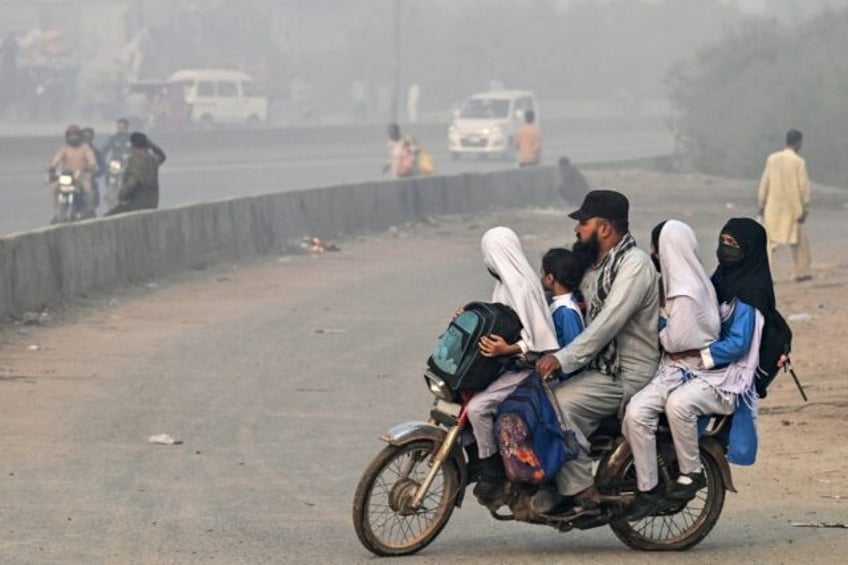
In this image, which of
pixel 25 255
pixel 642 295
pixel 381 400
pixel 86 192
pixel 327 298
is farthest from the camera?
pixel 86 192

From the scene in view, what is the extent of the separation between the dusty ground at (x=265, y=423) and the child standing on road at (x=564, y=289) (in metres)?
0.94

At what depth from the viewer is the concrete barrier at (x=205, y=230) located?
1738 centimetres

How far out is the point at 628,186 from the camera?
4256 cm

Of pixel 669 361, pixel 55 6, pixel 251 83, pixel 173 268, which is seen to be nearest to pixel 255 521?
pixel 669 361

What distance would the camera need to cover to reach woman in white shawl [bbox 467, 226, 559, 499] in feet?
25.2

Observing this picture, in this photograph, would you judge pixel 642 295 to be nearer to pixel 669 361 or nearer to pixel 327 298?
pixel 669 361

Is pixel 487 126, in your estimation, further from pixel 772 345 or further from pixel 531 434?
pixel 531 434

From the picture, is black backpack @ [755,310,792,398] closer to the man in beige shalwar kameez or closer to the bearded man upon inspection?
the bearded man

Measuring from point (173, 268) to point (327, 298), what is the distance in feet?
8.20

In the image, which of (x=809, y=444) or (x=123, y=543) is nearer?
(x=123, y=543)

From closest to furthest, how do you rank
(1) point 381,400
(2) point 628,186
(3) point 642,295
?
(3) point 642,295 → (1) point 381,400 → (2) point 628,186

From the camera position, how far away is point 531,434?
25.3 feet

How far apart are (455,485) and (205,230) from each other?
15.6m

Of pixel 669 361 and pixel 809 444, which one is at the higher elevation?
pixel 669 361
